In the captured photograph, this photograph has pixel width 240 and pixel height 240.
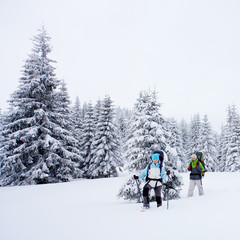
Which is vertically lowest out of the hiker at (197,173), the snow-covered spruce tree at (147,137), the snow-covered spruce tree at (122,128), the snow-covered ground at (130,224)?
the snow-covered ground at (130,224)

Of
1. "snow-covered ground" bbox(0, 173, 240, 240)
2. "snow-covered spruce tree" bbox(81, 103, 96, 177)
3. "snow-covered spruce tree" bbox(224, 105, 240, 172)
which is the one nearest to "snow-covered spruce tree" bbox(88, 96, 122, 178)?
"snow-covered spruce tree" bbox(81, 103, 96, 177)

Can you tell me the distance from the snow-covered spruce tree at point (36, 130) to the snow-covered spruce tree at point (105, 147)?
7.47 meters

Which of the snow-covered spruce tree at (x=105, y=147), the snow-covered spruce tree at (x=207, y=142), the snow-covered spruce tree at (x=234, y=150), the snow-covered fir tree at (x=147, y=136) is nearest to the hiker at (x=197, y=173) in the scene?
the snow-covered fir tree at (x=147, y=136)

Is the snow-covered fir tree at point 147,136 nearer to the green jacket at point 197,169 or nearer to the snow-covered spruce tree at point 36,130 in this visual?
the green jacket at point 197,169

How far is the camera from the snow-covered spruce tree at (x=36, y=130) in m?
15.3

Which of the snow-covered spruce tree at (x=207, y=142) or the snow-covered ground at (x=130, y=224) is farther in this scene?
the snow-covered spruce tree at (x=207, y=142)

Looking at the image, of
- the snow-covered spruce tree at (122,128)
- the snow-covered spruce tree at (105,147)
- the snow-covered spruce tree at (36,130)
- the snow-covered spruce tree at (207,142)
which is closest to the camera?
the snow-covered spruce tree at (36,130)

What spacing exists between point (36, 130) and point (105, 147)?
11505 mm

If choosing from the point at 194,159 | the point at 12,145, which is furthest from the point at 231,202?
the point at 12,145

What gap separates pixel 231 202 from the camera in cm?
615

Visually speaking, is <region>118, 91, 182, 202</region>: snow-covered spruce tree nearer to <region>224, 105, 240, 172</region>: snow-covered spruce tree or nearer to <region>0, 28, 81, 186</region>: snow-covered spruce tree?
<region>0, 28, 81, 186</region>: snow-covered spruce tree

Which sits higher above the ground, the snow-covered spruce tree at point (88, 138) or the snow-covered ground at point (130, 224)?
the snow-covered spruce tree at point (88, 138)

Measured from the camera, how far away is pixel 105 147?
25.7m

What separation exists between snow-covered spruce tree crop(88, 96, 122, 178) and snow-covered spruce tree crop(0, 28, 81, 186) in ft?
24.5
